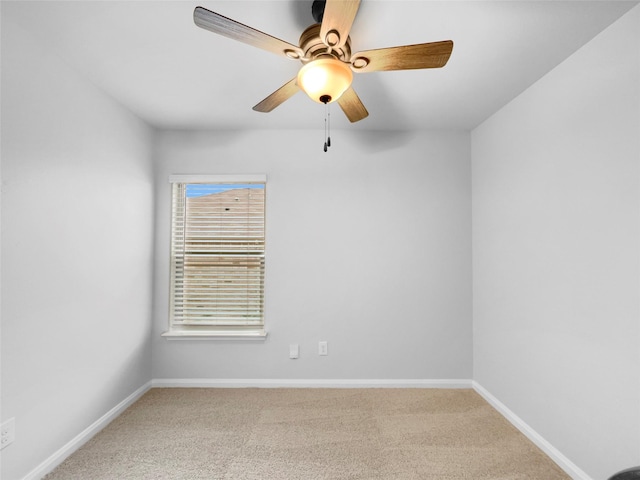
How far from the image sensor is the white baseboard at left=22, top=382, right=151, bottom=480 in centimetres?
197

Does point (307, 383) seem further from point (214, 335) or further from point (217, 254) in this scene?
point (217, 254)

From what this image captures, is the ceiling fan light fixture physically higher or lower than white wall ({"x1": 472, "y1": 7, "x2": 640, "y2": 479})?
higher

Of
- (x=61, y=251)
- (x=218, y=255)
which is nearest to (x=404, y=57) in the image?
(x=61, y=251)

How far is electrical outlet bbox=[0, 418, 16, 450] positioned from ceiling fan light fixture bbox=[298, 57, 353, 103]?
2.18 m

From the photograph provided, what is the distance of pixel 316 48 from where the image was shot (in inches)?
64.8

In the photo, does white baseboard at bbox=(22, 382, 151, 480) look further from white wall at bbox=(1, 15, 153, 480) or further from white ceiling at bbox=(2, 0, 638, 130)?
white ceiling at bbox=(2, 0, 638, 130)

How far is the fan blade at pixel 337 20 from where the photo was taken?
1297 millimetres

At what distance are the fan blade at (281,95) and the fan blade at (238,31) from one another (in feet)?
0.75

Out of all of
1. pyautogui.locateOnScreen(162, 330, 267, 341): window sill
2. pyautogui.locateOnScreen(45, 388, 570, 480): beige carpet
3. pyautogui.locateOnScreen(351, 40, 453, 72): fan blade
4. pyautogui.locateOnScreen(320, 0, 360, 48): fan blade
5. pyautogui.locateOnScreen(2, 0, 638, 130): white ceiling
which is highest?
pyautogui.locateOnScreen(2, 0, 638, 130): white ceiling

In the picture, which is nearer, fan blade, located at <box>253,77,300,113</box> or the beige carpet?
fan blade, located at <box>253,77,300,113</box>

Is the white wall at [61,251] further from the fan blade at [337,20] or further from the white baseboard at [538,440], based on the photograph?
→ the white baseboard at [538,440]

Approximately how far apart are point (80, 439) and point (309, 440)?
4.80 feet

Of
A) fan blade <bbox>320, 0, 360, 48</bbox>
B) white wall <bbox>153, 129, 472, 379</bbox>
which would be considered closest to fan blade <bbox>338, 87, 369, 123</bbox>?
fan blade <bbox>320, 0, 360, 48</bbox>

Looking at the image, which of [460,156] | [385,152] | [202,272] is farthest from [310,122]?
[202,272]
